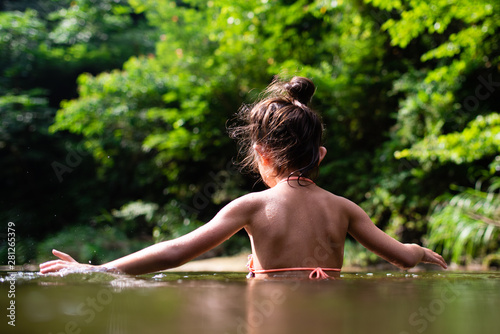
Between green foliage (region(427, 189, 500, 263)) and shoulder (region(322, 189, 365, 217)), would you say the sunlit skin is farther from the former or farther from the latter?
green foliage (region(427, 189, 500, 263))

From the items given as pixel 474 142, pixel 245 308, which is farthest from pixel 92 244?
pixel 245 308

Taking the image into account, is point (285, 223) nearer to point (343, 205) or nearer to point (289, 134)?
point (343, 205)

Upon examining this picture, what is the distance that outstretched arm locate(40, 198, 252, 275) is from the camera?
5.05 feet

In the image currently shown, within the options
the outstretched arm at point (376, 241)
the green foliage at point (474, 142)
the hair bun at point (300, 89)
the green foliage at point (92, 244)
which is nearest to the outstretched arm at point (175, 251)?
the outstretched arm at point (376, 241)

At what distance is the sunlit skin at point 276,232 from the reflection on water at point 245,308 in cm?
37

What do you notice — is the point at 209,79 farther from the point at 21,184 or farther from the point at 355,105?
the point at 21,184

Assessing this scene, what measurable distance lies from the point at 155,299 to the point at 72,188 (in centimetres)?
1178

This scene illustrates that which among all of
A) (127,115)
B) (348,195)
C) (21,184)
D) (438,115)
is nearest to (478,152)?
(438,115)

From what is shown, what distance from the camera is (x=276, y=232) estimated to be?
5.54 ft

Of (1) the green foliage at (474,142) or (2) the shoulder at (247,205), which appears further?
(1) the green foliage at (474,142)

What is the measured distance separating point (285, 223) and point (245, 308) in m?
0.82

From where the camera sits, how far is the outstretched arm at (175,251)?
1540 mm

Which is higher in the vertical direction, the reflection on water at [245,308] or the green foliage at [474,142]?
the green foliage at [474,142]

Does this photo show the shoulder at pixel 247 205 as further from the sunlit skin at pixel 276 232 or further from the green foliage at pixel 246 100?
the green foliage at pixel 246 100
